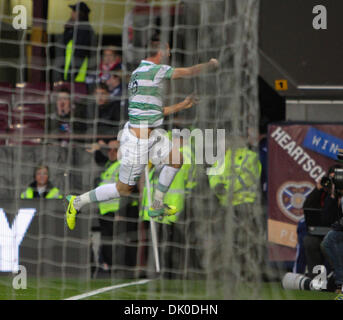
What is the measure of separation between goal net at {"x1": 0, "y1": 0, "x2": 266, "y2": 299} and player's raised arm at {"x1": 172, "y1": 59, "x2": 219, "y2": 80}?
0.36 metres

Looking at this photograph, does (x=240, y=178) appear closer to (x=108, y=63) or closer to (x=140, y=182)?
(x=140, y=182)

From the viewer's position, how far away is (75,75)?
36.6 ft

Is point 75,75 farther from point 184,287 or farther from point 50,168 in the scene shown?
point 184,287

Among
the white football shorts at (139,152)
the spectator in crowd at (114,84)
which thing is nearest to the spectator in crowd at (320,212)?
the white football shorts at (139,152)

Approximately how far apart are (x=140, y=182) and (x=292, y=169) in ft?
5.68

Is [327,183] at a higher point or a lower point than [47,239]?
higher

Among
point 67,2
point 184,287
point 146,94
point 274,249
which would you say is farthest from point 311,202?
point 67,2

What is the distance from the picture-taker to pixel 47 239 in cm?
910

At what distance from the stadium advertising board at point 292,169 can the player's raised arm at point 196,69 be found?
306cm

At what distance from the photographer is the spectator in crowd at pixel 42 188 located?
30.8 feet

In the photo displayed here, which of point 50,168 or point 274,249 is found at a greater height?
point 50,168

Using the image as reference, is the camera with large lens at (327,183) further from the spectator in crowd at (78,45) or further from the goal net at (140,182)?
the spectator in crowd at (78,45)

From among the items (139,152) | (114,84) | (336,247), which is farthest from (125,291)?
(114,84)

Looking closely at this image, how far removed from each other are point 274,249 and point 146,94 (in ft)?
9.80
